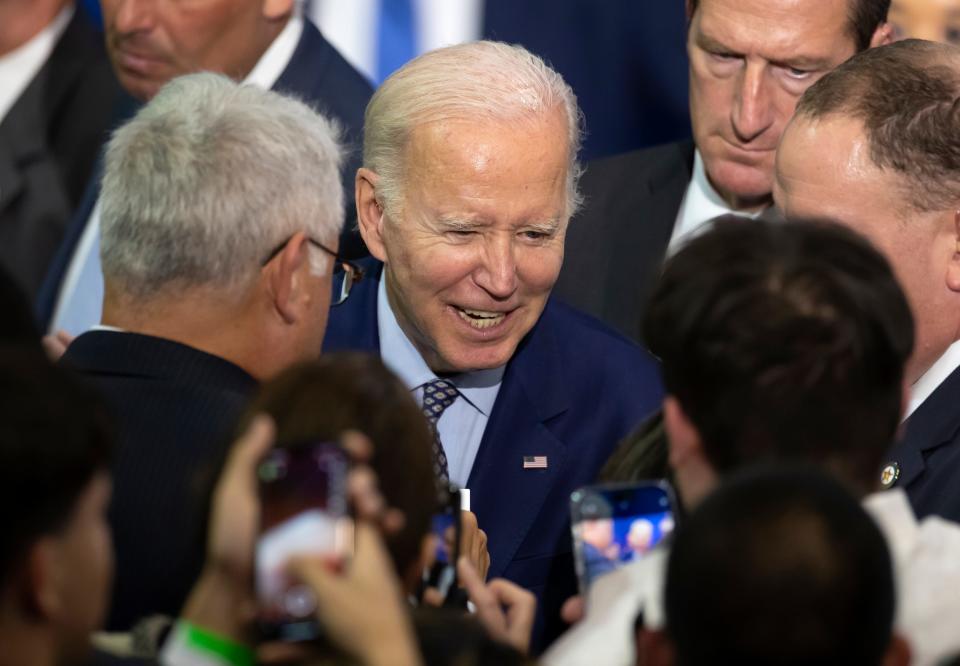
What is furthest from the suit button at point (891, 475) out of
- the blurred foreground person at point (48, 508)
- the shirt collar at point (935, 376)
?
the blurred foreground person at point (48, 508)

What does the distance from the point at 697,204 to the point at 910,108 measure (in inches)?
55.6

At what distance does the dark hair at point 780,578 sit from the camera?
182 centimetres

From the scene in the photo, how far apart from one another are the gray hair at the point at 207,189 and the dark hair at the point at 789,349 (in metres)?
1.03

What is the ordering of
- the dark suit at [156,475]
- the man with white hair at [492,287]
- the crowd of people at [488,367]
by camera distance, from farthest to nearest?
the man with white hair at [492,287] < the dark suit at [156,475] < the crowd of people at [488,367]

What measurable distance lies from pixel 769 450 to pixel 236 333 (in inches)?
46.3

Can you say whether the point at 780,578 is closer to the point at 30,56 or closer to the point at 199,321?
the point at 199,321

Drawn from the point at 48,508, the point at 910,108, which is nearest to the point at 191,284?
the point at 48,508

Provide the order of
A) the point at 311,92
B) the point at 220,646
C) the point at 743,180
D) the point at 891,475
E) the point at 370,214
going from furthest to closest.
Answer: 1. the point at 311,92
2. the point at 743,180
3. the point at 370,214
4. the point at 891,475
5. the point at 220,646

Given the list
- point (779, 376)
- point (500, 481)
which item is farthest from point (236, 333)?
point (779, 376)

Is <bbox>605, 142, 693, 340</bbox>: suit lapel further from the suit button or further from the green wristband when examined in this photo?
the green wristband

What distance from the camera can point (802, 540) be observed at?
1849 mm

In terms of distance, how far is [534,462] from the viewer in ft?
12.3

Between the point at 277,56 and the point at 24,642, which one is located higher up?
the point at 24,642

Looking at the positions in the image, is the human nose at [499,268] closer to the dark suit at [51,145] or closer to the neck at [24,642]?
the neck at [24,642]
